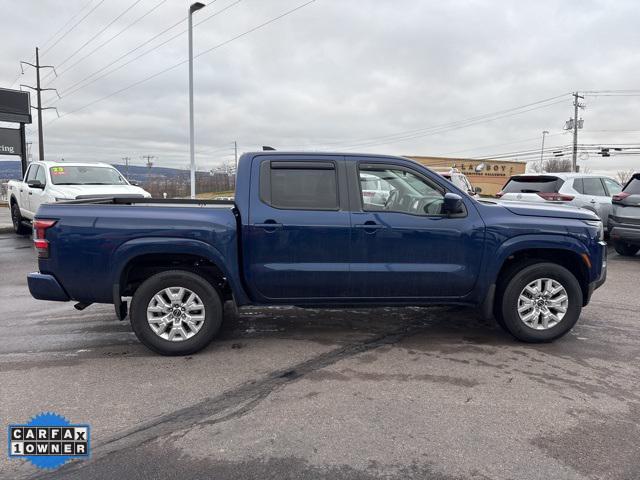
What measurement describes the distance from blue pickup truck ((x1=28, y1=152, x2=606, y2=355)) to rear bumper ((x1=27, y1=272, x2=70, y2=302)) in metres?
0.01

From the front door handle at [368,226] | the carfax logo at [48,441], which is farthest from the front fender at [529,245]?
the carfax logo at [48,441]

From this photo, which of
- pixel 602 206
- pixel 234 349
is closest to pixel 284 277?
pixel 234 349

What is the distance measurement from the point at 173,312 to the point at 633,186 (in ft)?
30.4

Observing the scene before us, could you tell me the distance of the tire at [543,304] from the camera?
457 cm

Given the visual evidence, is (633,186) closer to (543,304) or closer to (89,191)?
(543,304)

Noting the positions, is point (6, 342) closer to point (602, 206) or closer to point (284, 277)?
point (284, 277)

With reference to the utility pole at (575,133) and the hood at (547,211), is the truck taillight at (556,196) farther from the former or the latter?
the utility pole at (575,133)

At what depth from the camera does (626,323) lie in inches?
213

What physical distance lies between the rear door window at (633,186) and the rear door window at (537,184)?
1.40 meters

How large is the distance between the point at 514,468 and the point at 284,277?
96.6 inches

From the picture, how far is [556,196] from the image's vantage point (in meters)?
10.3

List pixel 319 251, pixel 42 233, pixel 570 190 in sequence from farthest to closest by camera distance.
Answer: pixel 570 190, pixel 319 251, pixel 42 233

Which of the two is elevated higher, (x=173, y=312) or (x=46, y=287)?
(x=46, y=287)

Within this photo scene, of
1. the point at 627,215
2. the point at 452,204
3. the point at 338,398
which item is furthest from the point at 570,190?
the point at 338,398
